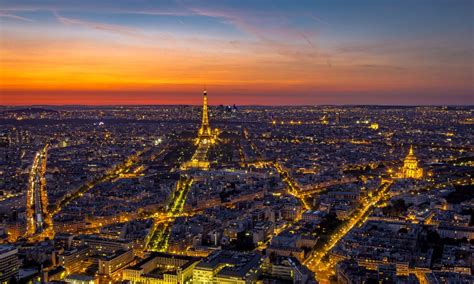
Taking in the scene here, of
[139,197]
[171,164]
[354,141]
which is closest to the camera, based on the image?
[139,197]

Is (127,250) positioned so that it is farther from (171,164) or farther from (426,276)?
(171,164)

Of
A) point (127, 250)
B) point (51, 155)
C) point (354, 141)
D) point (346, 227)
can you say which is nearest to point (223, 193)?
point (346, 227)

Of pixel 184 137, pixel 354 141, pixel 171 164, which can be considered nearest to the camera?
pixel 171 164

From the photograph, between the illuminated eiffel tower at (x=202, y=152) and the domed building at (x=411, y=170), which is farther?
the illuminated eiffel tower at (x=202, y=152)

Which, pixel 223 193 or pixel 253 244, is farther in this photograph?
pixel 223 193

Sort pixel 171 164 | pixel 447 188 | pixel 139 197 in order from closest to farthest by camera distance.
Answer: pixel 139 197
pixel 447 188
pixel 171 164

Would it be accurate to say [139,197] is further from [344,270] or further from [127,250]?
[344,270]

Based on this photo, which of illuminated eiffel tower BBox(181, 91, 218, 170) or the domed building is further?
illuminated eiffel tower BBox(181, 91, 218, 170)

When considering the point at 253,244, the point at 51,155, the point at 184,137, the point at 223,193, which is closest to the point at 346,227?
the point at 253,244

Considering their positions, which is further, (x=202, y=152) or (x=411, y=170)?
A: (x=202, y=152)
